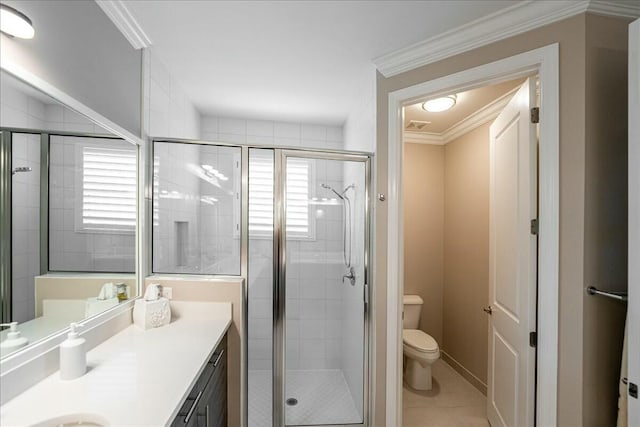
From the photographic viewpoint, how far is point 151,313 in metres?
1.52

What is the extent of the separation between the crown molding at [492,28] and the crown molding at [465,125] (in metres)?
0.46

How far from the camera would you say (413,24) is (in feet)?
4.76

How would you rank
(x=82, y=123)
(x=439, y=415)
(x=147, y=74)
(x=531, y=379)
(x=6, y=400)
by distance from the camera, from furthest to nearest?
(x=439, y=415) < (x=147, y=74) < (x=531, y=379) < (x=82, y=123) < (x=6, y=400)

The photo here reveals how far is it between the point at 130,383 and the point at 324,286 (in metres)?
1.31

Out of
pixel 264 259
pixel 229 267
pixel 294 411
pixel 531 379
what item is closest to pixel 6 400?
pixel 229 267

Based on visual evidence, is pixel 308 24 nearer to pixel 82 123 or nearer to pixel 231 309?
pixel 82 123

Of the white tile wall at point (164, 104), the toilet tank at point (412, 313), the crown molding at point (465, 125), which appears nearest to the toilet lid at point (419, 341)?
the toilet tank at point (412, 313)

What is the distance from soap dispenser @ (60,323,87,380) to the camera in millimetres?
1002

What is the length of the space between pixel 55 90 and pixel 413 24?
1681 millimetres

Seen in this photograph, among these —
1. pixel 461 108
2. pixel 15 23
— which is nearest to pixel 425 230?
pixel 461 108

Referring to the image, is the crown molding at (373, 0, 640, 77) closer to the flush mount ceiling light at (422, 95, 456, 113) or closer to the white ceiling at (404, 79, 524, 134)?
the white ceiling at (404, 79, 524, 134)

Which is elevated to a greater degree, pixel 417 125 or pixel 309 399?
pixel 417 125

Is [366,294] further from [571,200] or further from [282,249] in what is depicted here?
→ [571,200]

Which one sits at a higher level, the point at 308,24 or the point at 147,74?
the point at 308,24
